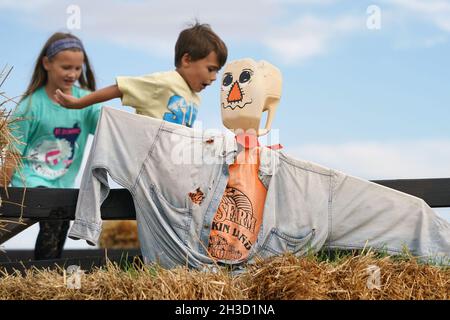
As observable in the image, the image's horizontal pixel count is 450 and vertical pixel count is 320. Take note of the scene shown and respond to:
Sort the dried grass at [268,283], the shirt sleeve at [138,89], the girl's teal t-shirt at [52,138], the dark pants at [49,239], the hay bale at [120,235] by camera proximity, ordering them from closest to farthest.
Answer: the dried grass at [268,283]
the shirt sleeve at [138,89]
the dark pants at [49,239]
the girl's teal t-shirt at [52,138]
the hay bale at [120,235]

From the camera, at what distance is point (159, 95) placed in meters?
3.33

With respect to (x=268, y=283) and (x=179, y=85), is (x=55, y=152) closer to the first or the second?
(x=179, y=85)

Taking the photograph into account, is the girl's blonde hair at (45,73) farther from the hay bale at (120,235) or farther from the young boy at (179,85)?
the hay bale at (120,235)

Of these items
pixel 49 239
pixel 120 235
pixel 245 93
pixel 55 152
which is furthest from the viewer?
pixel 120 235

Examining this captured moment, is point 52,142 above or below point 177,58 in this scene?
below

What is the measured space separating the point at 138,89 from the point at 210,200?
2.05ft

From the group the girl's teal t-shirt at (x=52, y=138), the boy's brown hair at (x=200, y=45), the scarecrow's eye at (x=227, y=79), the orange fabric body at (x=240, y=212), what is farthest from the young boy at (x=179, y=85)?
the girl's teal t-shirt at (x=52, y=138)

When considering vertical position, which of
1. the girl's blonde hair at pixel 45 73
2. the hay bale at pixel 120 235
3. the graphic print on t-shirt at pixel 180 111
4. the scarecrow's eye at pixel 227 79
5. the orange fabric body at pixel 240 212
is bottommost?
the hay bale at pixel 120 235

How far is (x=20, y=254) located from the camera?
609 cm

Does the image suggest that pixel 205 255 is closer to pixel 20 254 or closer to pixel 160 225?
pixel 160 225

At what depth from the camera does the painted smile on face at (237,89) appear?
3.00 metres

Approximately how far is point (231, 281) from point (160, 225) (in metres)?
0.63

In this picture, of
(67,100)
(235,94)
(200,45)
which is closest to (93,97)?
(67,100)
